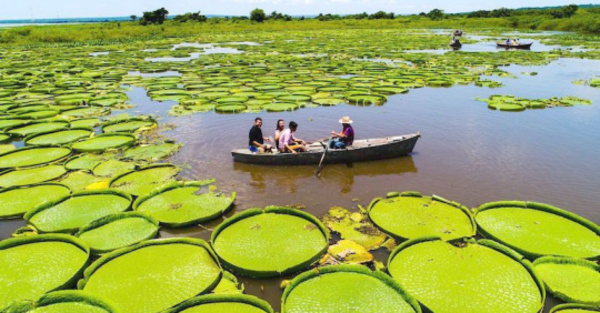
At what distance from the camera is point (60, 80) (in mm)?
18406

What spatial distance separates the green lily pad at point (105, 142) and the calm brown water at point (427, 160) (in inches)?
50.6

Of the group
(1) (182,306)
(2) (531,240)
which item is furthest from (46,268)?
(2) (531,240)

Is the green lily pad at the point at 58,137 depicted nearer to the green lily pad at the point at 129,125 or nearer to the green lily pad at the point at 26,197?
the green lily pad at the point at 129,125

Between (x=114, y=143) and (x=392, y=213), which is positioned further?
(x=114, y=143)

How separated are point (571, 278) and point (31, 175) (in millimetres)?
9796

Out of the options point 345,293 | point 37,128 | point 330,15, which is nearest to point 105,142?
point 37,128

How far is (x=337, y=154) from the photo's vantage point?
28.0 feet

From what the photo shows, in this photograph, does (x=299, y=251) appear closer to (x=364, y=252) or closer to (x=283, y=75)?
(x=364, y=252)

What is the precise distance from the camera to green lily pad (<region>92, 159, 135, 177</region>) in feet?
25.1

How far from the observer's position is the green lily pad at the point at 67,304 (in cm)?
372

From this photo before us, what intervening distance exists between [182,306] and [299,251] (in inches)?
68.4

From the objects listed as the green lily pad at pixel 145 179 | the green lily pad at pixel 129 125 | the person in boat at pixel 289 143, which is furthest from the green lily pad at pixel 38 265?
the green lily pad at pixel 129 125

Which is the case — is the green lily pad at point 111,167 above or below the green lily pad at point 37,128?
below

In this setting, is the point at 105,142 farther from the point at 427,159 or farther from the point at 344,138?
the point at 427,159
